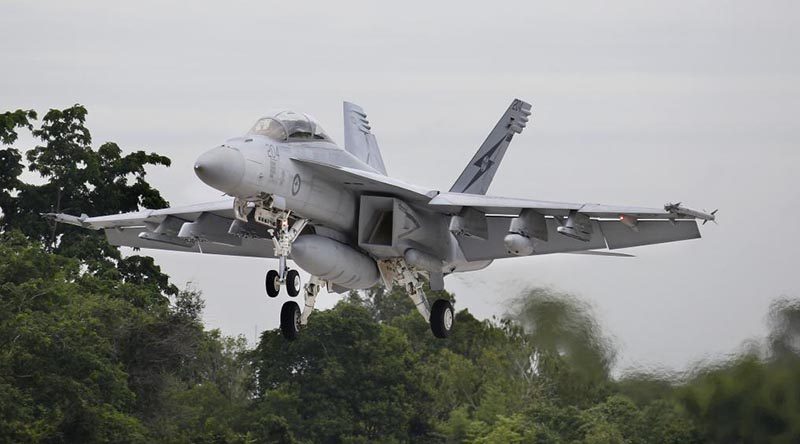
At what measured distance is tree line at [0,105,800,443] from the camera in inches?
1288

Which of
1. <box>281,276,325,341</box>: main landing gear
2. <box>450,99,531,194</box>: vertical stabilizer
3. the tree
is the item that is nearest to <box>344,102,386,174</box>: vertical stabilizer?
<box>450,99,531,194</box>: vertical stabilizer

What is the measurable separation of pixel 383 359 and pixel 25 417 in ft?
54.0

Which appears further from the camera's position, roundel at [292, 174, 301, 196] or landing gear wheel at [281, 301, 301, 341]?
landing gear wheel at [281, 301, 301, 341]

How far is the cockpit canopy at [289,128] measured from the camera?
29.1 m

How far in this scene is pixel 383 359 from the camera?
55375 mm

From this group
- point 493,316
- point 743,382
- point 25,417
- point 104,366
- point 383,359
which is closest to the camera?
point 743,382

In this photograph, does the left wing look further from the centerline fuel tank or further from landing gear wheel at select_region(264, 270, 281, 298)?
landing gear wheel at select_region(264, 270, 281, 298)

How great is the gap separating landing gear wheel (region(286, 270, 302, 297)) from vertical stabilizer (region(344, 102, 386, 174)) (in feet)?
21.6

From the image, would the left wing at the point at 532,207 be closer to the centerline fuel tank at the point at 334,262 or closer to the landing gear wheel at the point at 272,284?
the centerline fuel tank at the point at 334,262

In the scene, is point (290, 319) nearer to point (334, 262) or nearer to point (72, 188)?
point (334, 262)

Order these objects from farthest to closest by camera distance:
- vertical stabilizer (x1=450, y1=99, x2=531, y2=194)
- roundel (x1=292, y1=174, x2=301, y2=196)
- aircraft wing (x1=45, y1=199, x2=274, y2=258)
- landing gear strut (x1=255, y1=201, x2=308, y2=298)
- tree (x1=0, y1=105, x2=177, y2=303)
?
1. tree (x1=0, y1=105, x2=177, y2=303)
2. vertical stabilizer (x1=450, y1=99, x2=531, y2=194)
3. aircraft wing (x1=45, y1=199, x2=274, y2=258)
4. roundel (x1=292, y1=174, x2=301, y2=196)
5. landing gear strut (x1=255, y1=201, x2=308, y2=298)

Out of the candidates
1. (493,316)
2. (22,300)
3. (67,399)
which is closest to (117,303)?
(22,300)

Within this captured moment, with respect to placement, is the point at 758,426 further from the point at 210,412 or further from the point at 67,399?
the point at 210,412

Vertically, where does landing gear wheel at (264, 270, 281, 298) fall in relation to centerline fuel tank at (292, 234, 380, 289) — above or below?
below
